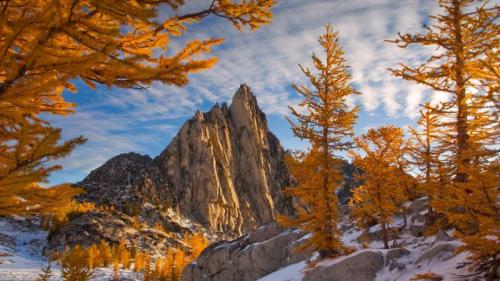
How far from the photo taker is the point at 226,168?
411ft

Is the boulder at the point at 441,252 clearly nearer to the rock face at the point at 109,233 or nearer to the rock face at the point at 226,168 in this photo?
the rock face at the point at 109,233

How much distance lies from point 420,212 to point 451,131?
887 cm

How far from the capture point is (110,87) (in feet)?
15.0

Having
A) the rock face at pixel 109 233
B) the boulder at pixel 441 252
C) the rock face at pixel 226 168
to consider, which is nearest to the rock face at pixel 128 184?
the rock face at pixel 226 168

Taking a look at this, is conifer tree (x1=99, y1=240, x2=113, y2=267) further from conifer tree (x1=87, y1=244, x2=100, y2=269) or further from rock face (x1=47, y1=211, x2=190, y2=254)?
rock face (x1=47, y1=211, x2=190, y2=254)

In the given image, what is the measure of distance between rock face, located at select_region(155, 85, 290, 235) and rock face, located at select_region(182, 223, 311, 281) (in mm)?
83937

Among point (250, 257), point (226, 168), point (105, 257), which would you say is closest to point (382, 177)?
point (250, 257)

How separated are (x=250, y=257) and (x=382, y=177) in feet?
44.7

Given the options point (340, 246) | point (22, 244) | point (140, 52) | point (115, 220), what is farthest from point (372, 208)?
point (22, 244)

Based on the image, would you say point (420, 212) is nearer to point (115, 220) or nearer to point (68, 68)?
point (68, 68)

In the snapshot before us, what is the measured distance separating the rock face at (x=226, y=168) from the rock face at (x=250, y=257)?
8394 centimetres

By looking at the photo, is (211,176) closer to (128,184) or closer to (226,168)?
(226,168)

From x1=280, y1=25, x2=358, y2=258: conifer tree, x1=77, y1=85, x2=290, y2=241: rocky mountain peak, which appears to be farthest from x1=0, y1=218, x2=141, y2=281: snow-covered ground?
x1=280, y1=25, x2=358, y2=258: conifer tree

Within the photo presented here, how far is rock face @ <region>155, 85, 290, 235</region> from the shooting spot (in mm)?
119688
